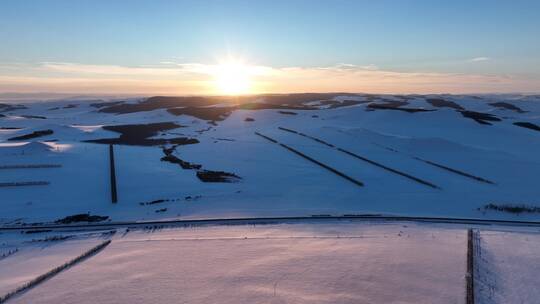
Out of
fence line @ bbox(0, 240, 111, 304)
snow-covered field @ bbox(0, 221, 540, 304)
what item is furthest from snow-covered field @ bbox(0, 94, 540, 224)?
fence line @ bbox(0, 240, 111, 304)

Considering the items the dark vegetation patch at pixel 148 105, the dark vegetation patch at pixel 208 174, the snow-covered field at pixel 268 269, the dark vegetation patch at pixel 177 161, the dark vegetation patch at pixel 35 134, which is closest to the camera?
the snow-covered field at pixel 268 269

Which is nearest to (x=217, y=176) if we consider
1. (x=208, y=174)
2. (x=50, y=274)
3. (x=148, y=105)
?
(x=208, y=174)

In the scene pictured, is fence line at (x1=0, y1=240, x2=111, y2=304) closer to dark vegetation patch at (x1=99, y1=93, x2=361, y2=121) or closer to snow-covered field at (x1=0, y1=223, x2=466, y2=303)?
snow-covered field at (x1=0, y1=223, x2=466, y2=303)

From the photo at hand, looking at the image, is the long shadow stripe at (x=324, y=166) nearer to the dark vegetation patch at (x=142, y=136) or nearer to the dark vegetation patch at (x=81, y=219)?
the dark vegetation patch at (x=142, y=136)

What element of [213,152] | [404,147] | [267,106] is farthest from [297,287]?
[267,106]

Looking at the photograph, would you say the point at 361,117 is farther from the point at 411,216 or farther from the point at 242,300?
the point at 242,300

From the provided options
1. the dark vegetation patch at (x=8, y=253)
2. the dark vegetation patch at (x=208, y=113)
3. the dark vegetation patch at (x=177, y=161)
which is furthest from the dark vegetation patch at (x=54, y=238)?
the dark vegetation patch at (x=208, y=113)
